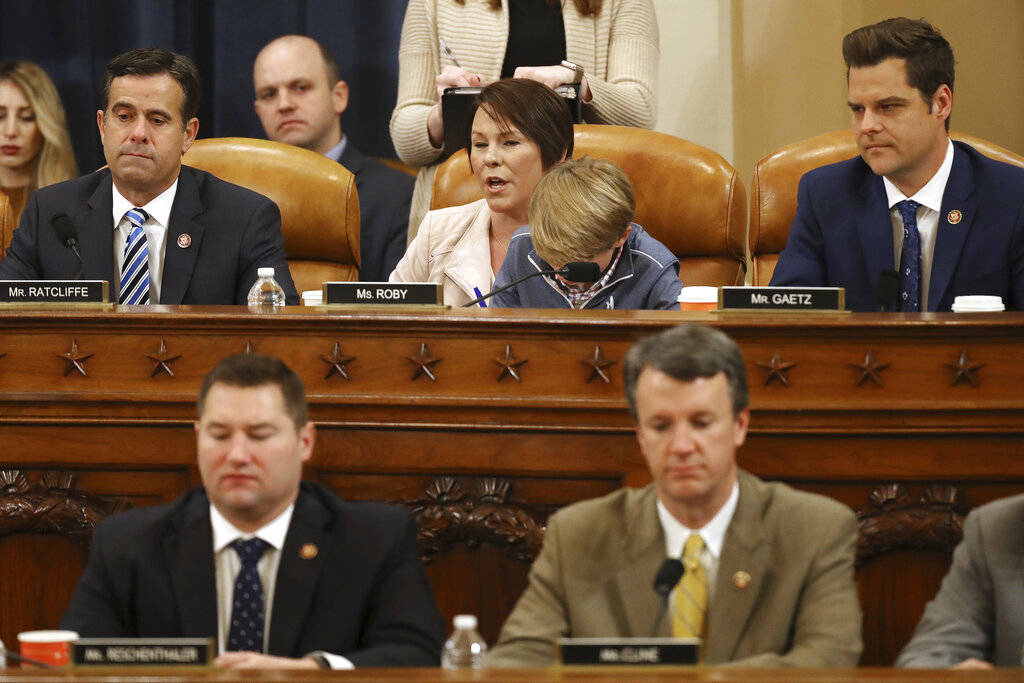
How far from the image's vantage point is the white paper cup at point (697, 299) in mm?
3180

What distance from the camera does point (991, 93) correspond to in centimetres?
484

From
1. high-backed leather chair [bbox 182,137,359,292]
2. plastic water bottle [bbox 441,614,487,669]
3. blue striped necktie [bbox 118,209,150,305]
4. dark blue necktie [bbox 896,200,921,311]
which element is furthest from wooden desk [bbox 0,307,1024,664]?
high-backed leather chair [bbox 182,137,359,292]

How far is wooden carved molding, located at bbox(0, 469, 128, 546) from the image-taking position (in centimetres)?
278

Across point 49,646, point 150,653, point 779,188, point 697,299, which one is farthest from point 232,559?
point 779,188

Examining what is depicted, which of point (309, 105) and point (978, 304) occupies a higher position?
point (309, 105)

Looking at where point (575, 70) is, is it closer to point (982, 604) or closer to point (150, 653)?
point (982, 604)

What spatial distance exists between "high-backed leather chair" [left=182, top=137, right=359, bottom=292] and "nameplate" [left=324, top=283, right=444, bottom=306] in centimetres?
115

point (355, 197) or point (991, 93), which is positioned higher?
point (991, 93)

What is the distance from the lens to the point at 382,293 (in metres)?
2.92

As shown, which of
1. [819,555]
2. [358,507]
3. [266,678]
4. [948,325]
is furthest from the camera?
[948,325]

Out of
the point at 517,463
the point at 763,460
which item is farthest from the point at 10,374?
the point at 763,460

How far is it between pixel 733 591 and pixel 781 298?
78 centimetres

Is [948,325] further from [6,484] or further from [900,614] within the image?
[6,484]

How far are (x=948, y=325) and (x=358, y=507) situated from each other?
1.10 m
